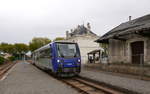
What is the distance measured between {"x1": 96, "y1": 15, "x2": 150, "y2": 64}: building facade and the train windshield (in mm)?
3907

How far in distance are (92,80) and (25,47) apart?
92.2 m

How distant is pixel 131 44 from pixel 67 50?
6134 mm

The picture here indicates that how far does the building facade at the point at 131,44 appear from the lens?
14120 millimetres

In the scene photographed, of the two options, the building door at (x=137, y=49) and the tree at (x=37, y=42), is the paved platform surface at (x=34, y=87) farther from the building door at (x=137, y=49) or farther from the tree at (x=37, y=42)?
the tree at (x=37, y=42)

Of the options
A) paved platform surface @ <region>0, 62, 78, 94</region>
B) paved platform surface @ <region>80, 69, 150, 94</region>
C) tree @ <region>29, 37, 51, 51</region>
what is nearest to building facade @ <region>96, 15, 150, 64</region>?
paved platform surface @ <region>80, 69, 150, 94</region>

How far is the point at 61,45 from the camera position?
46.1 feet

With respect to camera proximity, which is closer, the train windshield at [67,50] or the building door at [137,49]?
the train windshield at [67,50]

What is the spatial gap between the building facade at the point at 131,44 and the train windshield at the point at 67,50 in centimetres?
391

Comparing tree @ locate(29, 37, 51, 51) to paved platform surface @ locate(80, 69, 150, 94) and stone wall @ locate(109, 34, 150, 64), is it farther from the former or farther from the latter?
paved platform surface @ locate(80, 69, 150, 94)

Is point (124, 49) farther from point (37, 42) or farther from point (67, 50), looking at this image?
point (37, 42)

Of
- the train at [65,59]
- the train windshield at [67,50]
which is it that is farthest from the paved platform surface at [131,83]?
the train windshield at [67,50]

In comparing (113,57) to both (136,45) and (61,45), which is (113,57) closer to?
(136,45)

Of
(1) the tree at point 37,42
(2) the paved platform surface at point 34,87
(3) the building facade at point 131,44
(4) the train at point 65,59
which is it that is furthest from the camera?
(1) the tree at point 37,42

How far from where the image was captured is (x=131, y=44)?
16.5m
